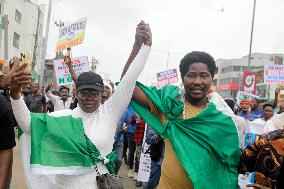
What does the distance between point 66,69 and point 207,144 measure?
7669 mm

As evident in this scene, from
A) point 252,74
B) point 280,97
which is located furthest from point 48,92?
point 252,74

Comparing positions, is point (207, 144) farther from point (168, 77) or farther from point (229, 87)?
point (229, 87)

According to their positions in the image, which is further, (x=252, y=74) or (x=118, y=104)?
(x=252, y=74)

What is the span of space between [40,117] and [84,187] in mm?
625

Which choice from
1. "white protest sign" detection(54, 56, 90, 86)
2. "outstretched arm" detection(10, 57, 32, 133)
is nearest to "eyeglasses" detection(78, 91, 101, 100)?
"outstretched arm" detection(10, 57, 32, 133)

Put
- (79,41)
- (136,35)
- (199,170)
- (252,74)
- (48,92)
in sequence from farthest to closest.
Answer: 1. (252,74)
2. (79,41)
3. (48,92)
4. (136,35)
5. (199,170)

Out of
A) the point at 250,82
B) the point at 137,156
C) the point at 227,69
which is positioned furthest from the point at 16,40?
the point at 227,69

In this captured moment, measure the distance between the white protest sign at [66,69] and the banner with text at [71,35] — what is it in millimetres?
1303

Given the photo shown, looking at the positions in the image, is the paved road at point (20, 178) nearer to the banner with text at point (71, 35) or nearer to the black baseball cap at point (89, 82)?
the banner with text at point (71, 35)

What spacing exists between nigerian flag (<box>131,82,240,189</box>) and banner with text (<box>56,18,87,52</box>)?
337 inches

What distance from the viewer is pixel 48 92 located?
1010 cm

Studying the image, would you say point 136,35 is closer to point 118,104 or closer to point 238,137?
point 118,104

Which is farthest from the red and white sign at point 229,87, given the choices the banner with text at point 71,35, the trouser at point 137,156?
the trouser at point 137,156

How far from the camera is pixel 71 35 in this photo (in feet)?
39.7
